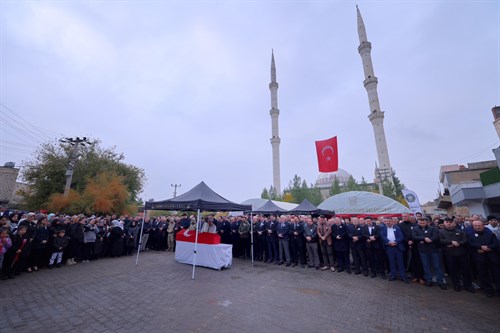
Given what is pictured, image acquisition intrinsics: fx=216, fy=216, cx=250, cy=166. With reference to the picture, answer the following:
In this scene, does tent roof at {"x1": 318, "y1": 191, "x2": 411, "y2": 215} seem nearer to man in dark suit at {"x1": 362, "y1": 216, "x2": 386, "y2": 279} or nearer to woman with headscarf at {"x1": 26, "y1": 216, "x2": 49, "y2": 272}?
man in dark suit at {"x1": 362, "y1": 216, "x2": 386, "y2": 279}

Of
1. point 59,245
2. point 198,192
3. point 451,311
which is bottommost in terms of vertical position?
point 451,311

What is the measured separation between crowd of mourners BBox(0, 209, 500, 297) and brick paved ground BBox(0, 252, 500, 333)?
2.15 feet

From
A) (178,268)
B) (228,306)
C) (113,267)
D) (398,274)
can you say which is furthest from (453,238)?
(113,267)

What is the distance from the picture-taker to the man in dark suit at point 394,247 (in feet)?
22.5

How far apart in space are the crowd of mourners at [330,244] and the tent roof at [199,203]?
1111mm

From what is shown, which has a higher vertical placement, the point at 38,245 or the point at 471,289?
A: the point at 38,245

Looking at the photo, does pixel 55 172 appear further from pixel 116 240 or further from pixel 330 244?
pixel 330 244

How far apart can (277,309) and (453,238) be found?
5489mm

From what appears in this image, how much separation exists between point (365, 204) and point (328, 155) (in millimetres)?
7014

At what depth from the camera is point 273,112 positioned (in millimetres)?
59094

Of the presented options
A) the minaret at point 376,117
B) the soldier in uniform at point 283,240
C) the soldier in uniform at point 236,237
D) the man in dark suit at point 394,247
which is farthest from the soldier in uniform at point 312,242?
the minaret at point 376,117

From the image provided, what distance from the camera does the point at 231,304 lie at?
4.84 metres

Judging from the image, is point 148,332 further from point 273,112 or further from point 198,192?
point 273,112

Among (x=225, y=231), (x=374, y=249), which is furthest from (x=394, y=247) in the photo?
(x=225, y=231)
